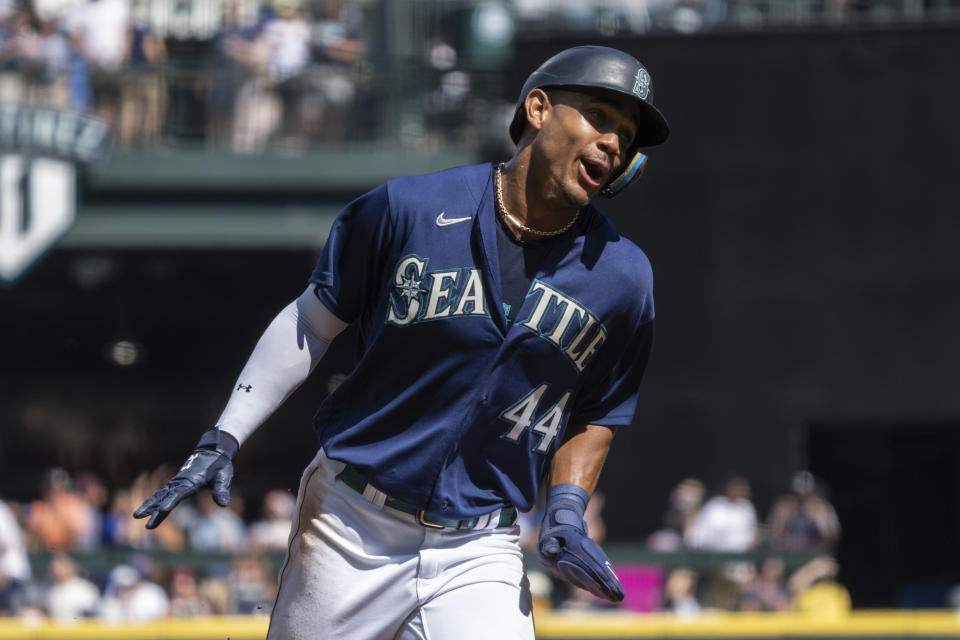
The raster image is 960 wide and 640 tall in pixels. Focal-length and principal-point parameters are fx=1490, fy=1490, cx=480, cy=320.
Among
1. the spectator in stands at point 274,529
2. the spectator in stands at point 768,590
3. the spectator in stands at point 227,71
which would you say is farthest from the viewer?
the spectator in stands at point 227,71

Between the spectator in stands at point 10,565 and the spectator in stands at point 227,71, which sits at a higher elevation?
the spectator in stands at point 227,71

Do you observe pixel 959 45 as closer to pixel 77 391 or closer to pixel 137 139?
pixel 137 139

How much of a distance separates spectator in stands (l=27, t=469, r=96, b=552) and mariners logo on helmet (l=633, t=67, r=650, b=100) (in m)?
8.55

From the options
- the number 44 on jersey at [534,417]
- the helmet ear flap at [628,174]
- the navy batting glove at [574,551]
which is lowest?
the navy batting glove at [574,551]

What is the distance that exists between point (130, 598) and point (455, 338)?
7.03 meters

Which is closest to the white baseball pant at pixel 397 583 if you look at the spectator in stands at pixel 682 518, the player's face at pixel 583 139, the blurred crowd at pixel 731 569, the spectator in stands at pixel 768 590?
the player's face at pixel 583 139

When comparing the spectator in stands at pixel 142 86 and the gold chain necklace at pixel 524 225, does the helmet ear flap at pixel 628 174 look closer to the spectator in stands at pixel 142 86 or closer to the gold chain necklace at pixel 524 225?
the gold chain necklace at pixel 524 225

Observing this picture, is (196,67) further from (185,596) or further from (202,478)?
(202,478)

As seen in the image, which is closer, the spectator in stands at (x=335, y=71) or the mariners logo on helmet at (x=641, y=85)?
the mariners logo on helmet at (x=641, y=85)

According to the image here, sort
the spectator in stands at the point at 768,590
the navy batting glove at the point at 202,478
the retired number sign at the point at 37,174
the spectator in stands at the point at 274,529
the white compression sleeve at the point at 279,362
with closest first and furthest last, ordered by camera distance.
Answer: the navy batting glove at the point at 202,478
the white compression sleeve at the point at 279,362
the spectator in stands at the point at 768,590
the spectator in stands at the point at 274,529
the retired number sign at the point at 37,174

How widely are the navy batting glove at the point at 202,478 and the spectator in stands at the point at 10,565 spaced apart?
6.89 m

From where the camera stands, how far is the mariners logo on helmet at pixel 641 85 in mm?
3512

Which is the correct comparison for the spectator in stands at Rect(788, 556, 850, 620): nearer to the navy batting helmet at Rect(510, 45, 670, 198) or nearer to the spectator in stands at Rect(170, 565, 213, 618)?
the spectator in stands at Rect(170, 565, 213, 618)

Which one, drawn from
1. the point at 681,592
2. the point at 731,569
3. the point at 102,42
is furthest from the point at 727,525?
the point at 102,42
